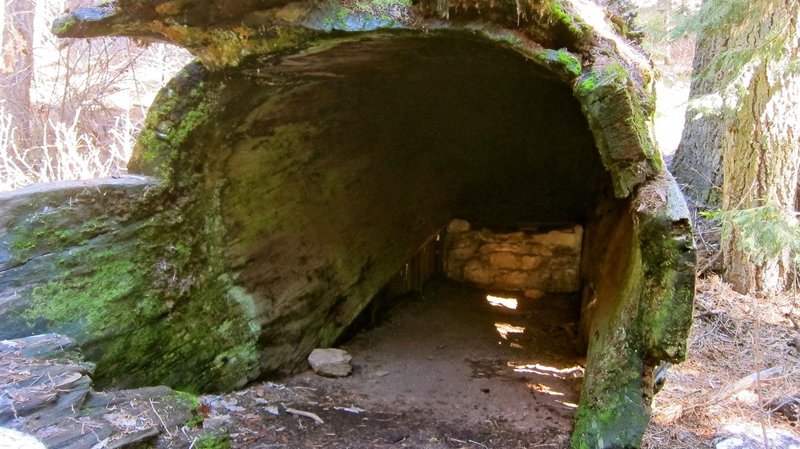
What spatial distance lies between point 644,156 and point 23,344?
10.4ft

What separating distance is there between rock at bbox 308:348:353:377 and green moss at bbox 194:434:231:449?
1479 millimetres

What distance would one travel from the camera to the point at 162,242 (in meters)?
3.45

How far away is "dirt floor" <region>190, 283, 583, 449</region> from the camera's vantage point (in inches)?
131

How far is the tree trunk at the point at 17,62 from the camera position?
8.37 metres

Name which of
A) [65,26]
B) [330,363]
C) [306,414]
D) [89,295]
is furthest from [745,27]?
[89,295]

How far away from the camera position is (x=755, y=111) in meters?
5.35

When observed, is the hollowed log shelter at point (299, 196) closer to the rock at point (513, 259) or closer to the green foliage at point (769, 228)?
the green foliage at point (769, 228)

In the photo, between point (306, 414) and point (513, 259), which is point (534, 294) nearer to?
point (513, 259)

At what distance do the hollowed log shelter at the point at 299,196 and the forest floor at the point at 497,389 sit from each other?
0.38 metres

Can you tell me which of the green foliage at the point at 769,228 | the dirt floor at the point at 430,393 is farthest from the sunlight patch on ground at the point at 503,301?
the green foliage at the point at 769,228

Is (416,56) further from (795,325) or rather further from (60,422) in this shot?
(795,325)

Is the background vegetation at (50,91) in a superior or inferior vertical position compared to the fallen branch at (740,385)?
superior

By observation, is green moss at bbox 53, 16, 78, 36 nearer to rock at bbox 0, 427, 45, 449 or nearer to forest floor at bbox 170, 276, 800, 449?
rock at bbox 0, 427, 45, 449

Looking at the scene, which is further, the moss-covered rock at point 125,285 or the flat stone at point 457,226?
the flat stone at point 457,226
